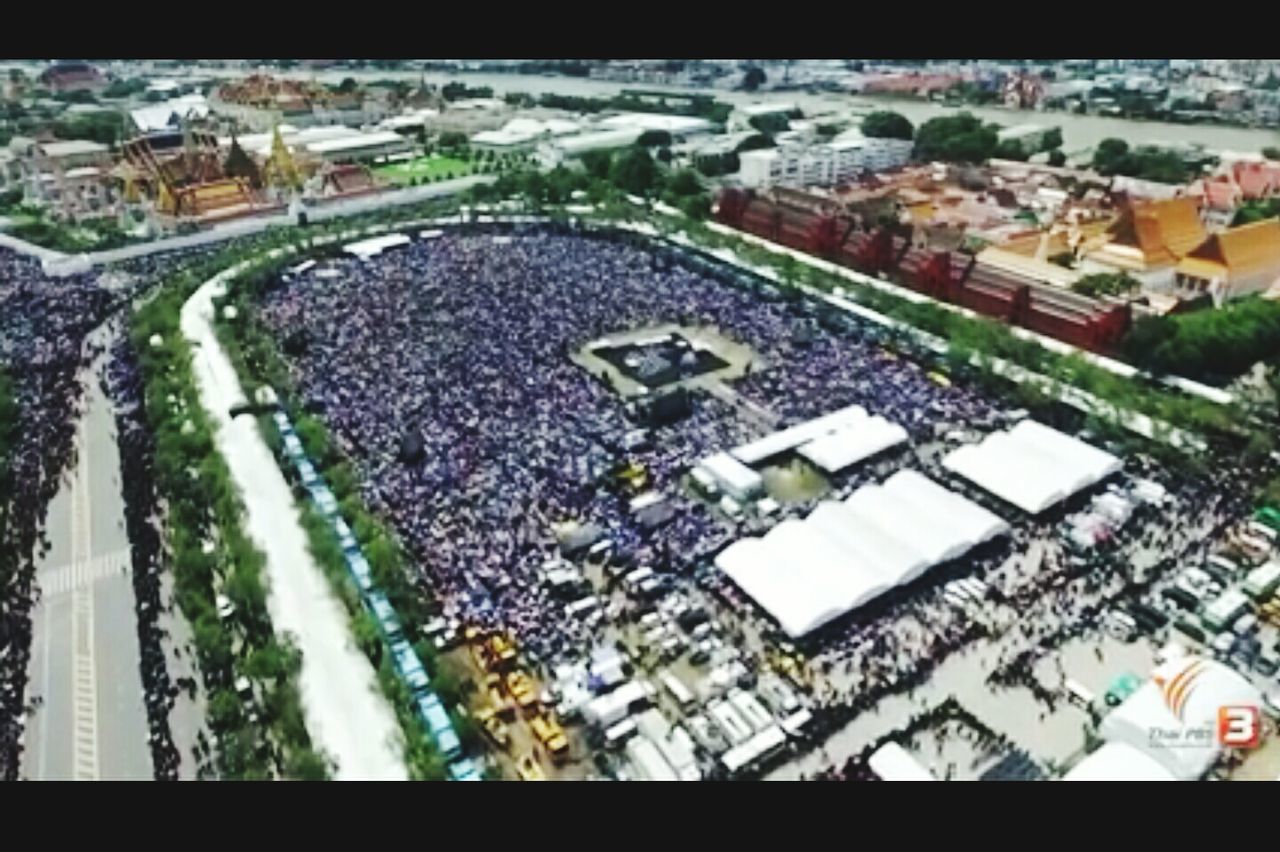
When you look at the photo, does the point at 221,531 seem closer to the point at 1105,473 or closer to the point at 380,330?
the point at 380,330

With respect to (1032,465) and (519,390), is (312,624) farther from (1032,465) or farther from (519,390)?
(1032,465)

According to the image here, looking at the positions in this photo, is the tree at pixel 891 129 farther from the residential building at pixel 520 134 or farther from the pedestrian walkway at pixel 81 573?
the pedestrian walkway at pixel 81 573

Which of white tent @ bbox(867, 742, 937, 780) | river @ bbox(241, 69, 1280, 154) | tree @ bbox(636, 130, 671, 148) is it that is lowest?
river @ bbox(241, 69, 1280, 154)

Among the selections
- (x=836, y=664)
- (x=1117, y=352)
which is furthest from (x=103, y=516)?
(x=1117, y=352)

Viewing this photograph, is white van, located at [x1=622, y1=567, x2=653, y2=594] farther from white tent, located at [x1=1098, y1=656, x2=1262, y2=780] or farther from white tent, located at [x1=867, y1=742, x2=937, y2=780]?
white tent, located at [x1=1098, y1=656, x2=1262, y2=780]

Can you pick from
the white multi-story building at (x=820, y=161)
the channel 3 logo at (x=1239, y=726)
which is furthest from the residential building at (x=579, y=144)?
the channel 3 logo at (x=1239, y=726)

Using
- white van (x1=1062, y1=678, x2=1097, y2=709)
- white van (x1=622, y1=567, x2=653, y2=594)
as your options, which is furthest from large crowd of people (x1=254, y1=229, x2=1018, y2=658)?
white van (x1=1062, y1=678, x2=1097, y2=709)
